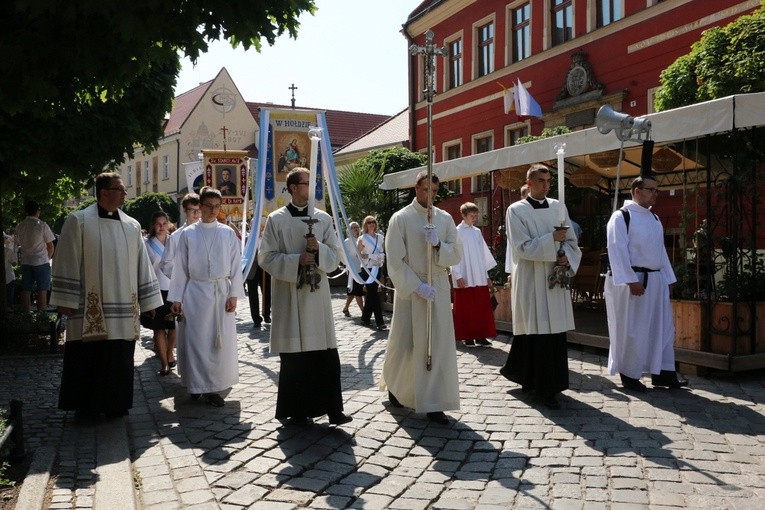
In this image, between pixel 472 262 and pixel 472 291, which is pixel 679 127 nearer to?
pixel 472 262

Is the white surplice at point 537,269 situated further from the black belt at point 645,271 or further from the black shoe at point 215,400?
the black shoe at point 215,400

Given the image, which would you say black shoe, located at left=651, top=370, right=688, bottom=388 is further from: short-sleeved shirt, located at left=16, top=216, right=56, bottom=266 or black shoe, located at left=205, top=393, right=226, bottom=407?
short-sleeved shirt, located at left=16, top=216, right=56, bottom=266

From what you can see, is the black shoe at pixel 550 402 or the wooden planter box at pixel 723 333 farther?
the wooden planter box at pixel 723 333

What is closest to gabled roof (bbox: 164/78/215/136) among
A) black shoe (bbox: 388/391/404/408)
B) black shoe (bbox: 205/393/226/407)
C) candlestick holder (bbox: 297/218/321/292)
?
black shoe (bbox: 205/393/226/407)

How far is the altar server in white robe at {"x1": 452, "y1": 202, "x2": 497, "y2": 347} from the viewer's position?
33.2 ft

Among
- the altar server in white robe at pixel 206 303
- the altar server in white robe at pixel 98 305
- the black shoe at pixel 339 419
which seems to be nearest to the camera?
the black shoe at pixel 339 419

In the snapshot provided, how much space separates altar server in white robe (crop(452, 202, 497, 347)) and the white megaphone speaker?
104 inches

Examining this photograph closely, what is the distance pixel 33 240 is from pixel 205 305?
7423 mm

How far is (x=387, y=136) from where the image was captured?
35.2m

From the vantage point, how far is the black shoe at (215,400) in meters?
6.80

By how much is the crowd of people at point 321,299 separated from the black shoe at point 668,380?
1 cm

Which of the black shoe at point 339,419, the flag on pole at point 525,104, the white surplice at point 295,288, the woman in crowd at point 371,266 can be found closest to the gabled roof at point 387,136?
the flag on pole at point 525,104

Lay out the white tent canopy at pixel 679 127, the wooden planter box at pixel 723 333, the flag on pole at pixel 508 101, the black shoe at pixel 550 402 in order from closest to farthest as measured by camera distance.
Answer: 1. the black shoe at pixel 550 402
2. the white tent canopy at pixel 679 127
3. the wooden planter box at pixel 723 333
4. the flag on pole at pixel 508 101

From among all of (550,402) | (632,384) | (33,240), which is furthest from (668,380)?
(33,240)
